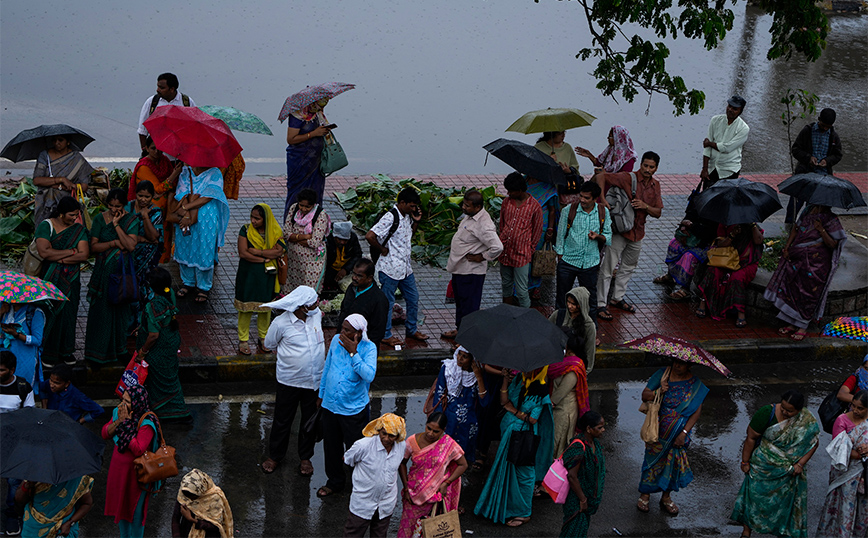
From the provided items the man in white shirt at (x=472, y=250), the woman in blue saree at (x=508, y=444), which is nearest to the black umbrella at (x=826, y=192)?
the man in white shirt at (x=472, y=250)

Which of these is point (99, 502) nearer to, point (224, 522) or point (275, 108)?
point (224, 522)

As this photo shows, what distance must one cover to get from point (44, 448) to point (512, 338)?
3.40 metres

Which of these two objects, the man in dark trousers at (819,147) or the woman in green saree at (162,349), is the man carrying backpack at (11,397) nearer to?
the woman in green saree at (162,349)

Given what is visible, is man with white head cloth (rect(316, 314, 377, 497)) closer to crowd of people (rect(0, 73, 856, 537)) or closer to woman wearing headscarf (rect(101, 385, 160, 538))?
crowd of people (rect(0, 73, 856, 537))

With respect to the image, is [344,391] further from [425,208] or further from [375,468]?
[425,208]

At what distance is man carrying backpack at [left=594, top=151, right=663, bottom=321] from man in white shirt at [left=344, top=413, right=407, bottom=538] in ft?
→ 16.6

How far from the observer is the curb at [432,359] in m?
9.48

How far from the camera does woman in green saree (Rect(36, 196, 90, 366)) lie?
8.71 meters

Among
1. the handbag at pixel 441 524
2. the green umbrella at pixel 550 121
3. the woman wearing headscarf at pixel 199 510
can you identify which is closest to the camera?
the woman wearing headscarf at pixel 199 510

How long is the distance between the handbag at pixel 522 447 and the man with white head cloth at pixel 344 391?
3.82ft

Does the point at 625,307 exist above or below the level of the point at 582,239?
below

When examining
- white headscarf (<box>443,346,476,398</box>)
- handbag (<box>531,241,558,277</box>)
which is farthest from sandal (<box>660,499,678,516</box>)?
handbag (<box>531,241,558,277</box>)

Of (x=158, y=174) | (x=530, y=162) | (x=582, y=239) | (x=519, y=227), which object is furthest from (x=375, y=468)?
(x=158, y=174)

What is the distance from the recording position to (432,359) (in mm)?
10172
